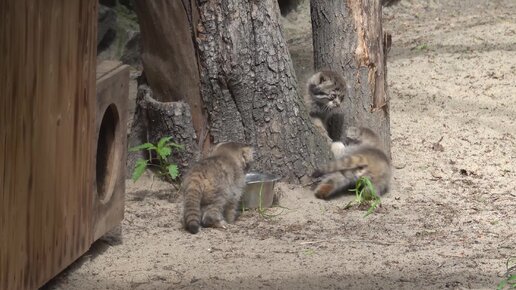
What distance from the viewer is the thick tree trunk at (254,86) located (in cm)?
734

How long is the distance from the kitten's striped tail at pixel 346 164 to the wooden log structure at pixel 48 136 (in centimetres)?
218

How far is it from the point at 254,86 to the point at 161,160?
0.94 m

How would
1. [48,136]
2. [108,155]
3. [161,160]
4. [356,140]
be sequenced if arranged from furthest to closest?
[356,140] → [161,160] → [108,155] → [48,136]

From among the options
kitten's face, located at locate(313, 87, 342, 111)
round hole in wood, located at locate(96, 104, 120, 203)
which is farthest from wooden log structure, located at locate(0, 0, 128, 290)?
kitten's face, located at locate(313, 87, 342, 111)

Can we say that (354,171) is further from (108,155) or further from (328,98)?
(108,155)

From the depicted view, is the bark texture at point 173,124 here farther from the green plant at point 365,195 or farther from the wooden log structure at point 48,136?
the wooden log structure at point 48,136

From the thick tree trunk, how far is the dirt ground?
311mm

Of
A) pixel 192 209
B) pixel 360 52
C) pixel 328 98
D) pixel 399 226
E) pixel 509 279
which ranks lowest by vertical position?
pixel 399 226

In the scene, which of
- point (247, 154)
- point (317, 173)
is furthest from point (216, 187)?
point (317, 173)

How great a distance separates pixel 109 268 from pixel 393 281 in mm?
1693

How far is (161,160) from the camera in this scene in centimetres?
749

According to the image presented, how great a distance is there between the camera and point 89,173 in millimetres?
5434

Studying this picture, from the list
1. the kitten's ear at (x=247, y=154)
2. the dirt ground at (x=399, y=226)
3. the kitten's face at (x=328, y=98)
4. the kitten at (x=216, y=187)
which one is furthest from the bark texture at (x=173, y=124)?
the kitten's face at (x=328, y=98)

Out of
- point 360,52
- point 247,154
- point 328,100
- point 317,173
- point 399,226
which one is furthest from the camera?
point 328,100
